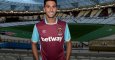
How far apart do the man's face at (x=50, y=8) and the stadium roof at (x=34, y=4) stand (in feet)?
173

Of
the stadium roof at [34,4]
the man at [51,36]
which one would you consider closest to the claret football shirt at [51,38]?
the man at [51,36]

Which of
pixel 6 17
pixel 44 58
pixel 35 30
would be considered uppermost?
pixel 35 30

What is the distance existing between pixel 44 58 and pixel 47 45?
0.14 meters

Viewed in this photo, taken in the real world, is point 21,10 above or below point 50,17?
below

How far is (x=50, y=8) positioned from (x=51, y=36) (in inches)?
10.8

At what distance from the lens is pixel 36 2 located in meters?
61.8

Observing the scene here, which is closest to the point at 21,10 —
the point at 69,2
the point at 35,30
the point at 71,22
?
the point at 69,2

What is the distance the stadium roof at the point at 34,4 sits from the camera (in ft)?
186

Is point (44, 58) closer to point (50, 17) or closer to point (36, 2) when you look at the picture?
point (50, 17)

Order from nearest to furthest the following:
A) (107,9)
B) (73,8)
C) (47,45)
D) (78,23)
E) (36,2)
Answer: (47,45) → (78,23) → (107,9) → (73,8) → (36,2)

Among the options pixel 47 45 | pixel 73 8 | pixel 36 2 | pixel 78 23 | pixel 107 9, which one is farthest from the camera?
pixel 36 2

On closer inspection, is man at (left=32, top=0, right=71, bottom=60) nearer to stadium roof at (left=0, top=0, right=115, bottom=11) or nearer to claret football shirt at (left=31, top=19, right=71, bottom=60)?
claret football shirt at (left=31, top=19, right=71, bottom=60)

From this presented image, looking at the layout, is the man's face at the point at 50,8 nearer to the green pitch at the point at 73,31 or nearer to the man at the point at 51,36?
the man at the point at 51,36

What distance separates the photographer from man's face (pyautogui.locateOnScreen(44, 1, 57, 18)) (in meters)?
2.65
